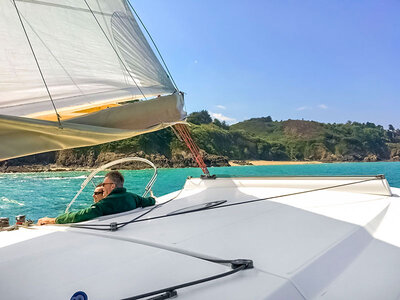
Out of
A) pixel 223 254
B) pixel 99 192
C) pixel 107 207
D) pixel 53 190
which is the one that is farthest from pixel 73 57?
pixel 53 190

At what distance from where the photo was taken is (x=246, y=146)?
351 feet

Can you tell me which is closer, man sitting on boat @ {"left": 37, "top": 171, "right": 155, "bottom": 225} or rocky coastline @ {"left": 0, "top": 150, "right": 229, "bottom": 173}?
man sitting on boat @ {"left": 37, "top": 171, "right": 155, "bottom": 225}

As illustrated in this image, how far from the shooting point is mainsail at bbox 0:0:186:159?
2.18 m

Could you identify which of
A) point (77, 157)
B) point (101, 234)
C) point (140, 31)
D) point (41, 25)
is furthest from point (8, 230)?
point (77, 157)

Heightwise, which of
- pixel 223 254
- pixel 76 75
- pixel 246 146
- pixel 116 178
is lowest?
pixel 223 254

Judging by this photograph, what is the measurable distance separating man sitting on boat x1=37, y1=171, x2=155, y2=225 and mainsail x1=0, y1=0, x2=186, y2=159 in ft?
2.64

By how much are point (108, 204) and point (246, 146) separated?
4158 inches

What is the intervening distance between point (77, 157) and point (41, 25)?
7165 centimetres

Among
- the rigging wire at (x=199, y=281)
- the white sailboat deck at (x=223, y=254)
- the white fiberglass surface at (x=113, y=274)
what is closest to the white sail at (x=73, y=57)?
the white sailboat deck at (x=223, y=254)

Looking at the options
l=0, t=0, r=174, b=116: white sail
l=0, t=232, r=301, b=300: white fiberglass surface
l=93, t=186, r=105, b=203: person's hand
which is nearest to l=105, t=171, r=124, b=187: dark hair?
l=93, t=186, r=105, b=203: person's hand

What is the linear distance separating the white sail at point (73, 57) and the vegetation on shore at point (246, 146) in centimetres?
5198

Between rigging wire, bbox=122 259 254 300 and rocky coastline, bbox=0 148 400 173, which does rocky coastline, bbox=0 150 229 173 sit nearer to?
rocky coastline, bbox=0 148 400 173

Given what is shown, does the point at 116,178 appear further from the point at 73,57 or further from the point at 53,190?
the point at 53,190

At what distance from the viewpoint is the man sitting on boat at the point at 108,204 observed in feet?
9.40
